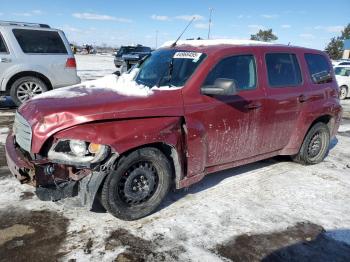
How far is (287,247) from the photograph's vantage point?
11.6 ft

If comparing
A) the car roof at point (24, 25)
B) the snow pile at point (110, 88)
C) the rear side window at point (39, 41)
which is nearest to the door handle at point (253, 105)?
the snow pile at point (110, 88)

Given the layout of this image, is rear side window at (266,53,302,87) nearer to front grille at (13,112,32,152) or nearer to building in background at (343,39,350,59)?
front grille at (13,112,32,152)

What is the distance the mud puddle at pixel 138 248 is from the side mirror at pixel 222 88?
1.61 meters

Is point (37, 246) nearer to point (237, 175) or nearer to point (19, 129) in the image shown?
point (19, 129)

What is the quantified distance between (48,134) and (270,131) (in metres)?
2.90

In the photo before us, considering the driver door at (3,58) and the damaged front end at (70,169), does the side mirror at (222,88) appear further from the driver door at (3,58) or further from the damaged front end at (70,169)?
the driver door at (3,58)

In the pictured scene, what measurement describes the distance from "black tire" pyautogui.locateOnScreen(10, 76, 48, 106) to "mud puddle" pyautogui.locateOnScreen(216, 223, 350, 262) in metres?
7.27

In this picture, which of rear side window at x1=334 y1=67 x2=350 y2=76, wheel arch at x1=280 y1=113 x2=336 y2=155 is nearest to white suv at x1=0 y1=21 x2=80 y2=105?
wheel arch at x1=280 y1=113 x2=336 y2=155

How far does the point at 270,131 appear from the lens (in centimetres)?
495

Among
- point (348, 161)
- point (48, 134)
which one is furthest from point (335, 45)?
point (48, 134)

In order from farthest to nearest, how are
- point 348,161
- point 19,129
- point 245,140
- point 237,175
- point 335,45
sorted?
1. point 335,45
2. point 348,161
3. point 237,175
4. point 245,140
5. point 19,129

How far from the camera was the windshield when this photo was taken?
4.24 m

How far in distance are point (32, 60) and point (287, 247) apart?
776 centimetres

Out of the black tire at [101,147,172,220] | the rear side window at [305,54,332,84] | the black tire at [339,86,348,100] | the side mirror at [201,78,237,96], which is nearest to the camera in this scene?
the black tire at [101,147,172,220]
